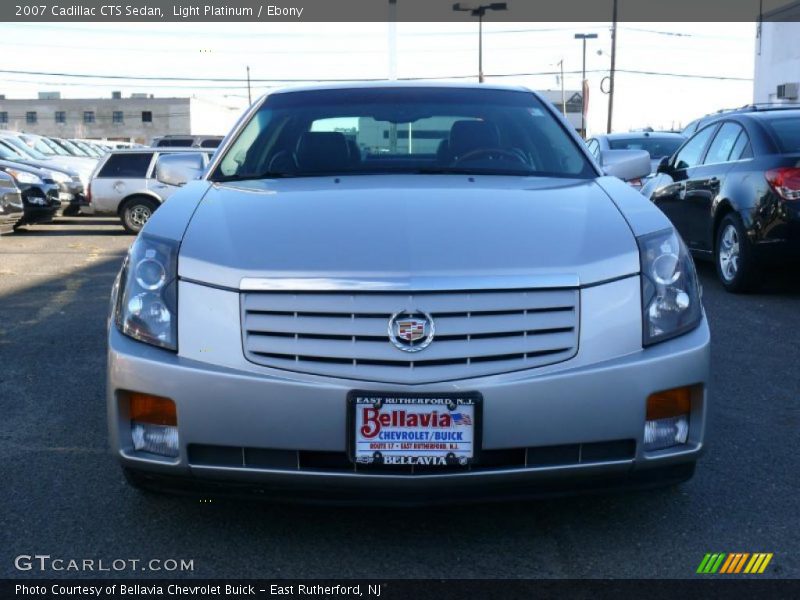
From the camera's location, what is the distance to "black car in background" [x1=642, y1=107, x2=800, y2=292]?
23.7 feet

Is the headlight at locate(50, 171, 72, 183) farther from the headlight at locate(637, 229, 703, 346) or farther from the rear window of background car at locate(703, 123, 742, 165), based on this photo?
the headlight at locate(637, 229, 703, 346)

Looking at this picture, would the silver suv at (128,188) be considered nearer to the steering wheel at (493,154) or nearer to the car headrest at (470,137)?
the car headrest at (470,137)

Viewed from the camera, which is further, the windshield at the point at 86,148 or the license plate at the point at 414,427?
the windshield at the point at 86,148

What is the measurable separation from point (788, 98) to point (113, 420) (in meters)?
37.9

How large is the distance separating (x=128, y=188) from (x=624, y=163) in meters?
12.5

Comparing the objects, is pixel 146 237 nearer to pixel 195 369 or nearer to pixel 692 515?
pixel 195 369

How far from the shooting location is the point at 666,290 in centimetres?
307

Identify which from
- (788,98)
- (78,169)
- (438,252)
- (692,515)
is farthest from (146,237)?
(788,98)

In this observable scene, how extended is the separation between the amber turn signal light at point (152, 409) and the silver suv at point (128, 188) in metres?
13.5

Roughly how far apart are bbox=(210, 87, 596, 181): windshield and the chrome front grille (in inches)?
51.2

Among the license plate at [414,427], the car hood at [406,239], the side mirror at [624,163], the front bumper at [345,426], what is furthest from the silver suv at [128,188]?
the license plate at [414,427]

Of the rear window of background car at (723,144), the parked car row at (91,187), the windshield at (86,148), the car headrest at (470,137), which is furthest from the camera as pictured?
the windshield at (86,148)

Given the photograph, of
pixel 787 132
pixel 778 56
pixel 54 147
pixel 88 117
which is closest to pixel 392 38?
pixel 54 147

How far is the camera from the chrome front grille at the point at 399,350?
282 centimetres
